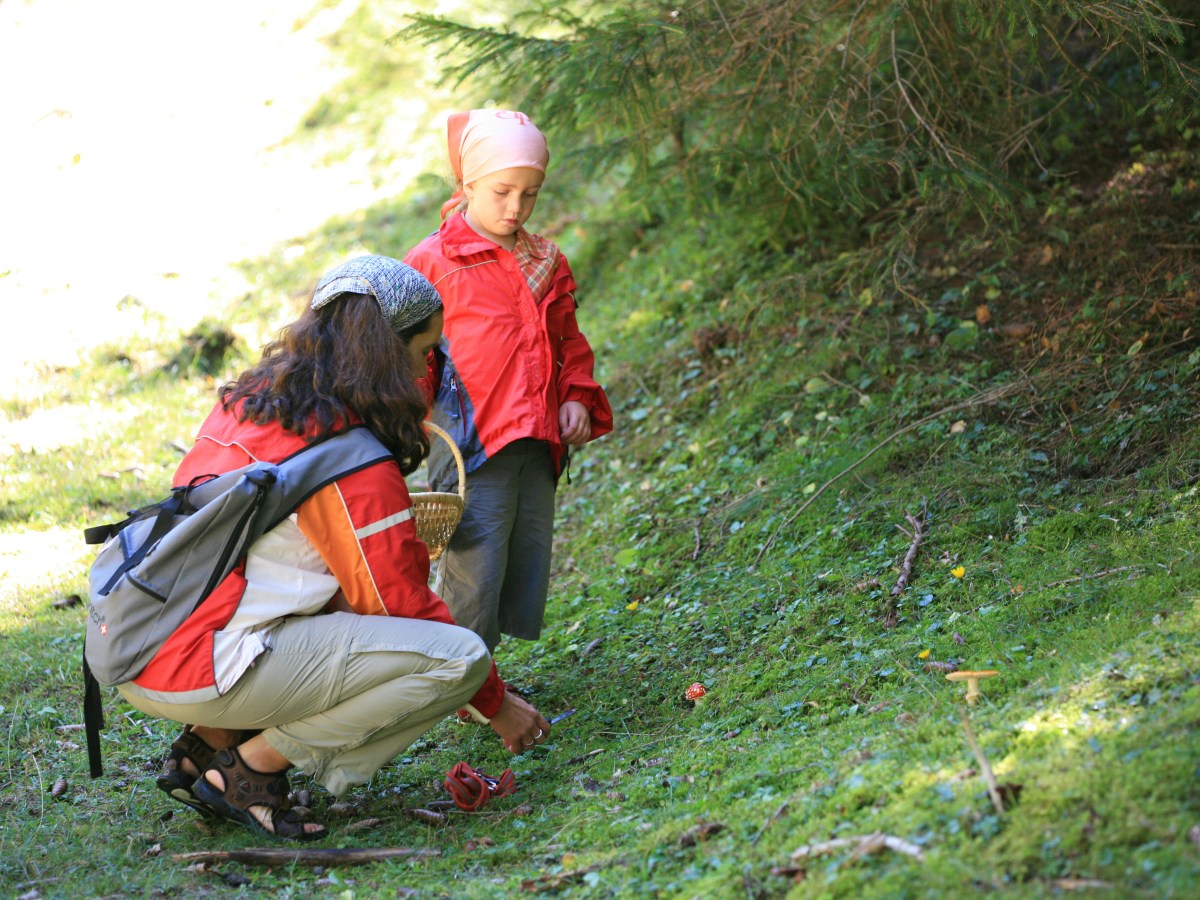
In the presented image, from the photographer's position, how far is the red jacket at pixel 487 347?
12.7 ft

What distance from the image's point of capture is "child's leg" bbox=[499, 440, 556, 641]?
4152 mm

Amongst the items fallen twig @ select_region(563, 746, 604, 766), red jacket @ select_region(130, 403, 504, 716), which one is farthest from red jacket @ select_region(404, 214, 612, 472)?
fallen twig @ select_region(563, 746, 604, 766)

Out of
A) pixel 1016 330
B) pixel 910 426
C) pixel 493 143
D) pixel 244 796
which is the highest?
pixel 493 143

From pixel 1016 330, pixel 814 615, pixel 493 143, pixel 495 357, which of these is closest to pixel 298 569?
pixel 495 357

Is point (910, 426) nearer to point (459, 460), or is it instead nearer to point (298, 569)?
point (459, 460)

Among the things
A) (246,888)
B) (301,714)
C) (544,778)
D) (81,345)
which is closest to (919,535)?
(544,778)

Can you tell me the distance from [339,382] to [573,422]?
3.49 feet

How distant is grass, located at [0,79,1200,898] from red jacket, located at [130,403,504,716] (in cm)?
57

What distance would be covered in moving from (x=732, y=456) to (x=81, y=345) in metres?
5.61

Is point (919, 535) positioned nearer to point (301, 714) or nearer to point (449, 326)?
point (449, 326)

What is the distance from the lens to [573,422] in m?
4.02

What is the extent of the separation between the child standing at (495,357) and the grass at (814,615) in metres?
0.74

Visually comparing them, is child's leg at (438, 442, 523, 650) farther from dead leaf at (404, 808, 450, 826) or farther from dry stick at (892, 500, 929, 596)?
dry stick at (892, 500, 929, 596)

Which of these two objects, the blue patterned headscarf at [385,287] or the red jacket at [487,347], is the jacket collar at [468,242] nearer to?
the red jacket at [487,347]
